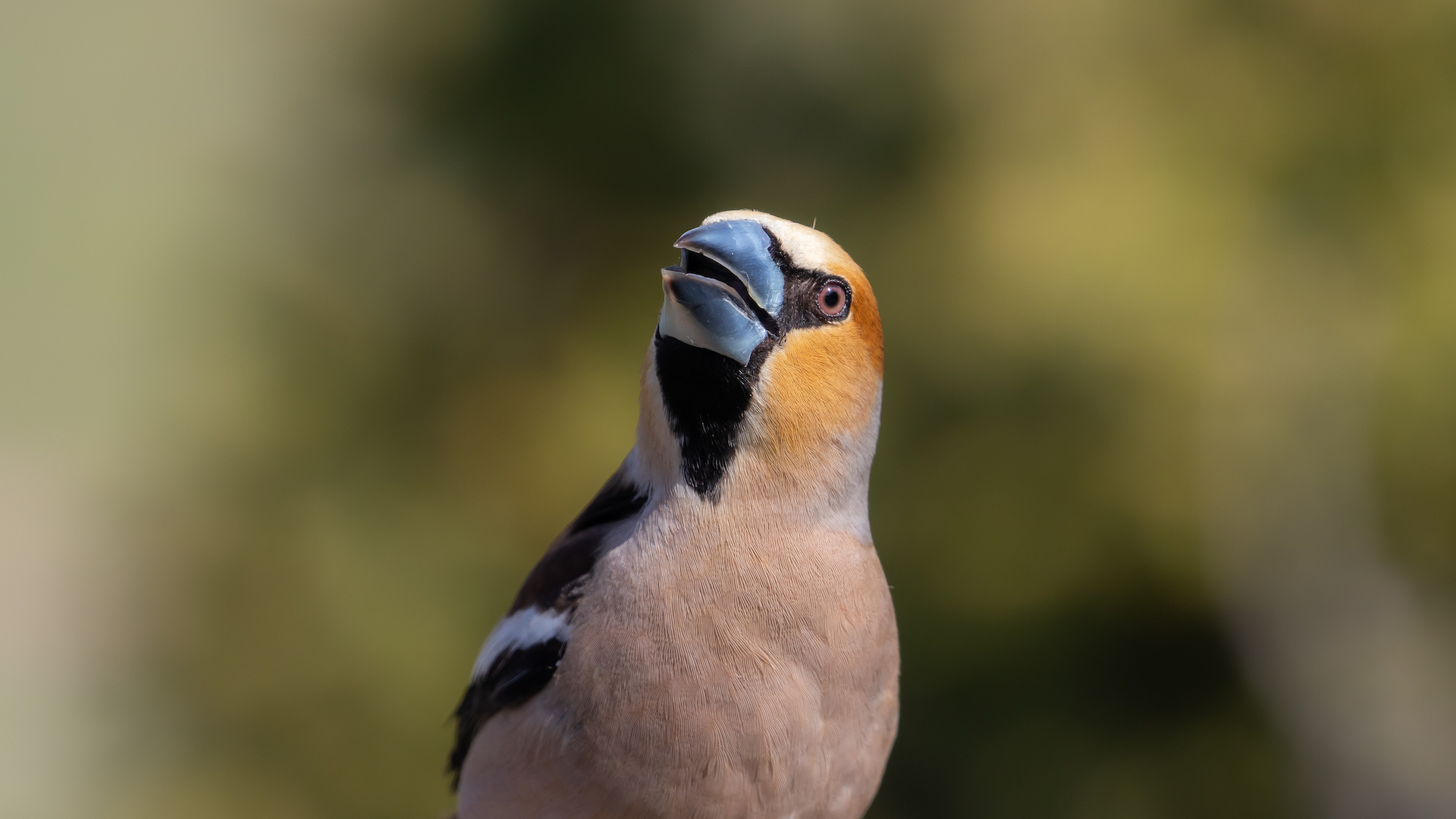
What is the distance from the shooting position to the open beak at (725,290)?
5.46 feet

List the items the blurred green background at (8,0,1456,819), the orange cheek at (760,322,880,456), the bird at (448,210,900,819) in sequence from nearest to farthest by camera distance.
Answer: the bird at (448,210,900,819) < the orange cheek at (760,322,880,456) < the blurred green background at (8,0,1456,819)

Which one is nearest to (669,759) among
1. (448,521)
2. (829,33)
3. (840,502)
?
(840,502)

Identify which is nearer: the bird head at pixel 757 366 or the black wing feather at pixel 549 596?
the bird head at pixel 757 366

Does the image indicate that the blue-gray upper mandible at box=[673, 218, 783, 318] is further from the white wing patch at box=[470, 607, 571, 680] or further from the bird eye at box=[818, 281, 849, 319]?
the white wing patch at box=[470, 607, 571, 680]

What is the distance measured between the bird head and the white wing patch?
31 cm

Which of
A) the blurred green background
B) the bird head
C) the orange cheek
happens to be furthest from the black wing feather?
the blurred green background

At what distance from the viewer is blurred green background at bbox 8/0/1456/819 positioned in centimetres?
488

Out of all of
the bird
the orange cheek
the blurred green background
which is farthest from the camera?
the blurred green background

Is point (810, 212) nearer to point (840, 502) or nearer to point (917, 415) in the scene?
point (917, 415)

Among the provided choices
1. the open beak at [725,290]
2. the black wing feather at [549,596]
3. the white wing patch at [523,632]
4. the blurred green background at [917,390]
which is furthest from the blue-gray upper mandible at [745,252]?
the blurred green background at [917,390]

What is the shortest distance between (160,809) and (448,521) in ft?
7.62

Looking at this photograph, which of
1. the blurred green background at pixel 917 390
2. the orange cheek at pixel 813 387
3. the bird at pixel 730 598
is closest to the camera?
the bird at pixel 730 598

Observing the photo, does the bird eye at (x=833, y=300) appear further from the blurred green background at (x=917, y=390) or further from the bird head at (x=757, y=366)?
the blurred green background at (x=917, y=390)

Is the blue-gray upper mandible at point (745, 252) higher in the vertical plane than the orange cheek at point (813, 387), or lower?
higher
